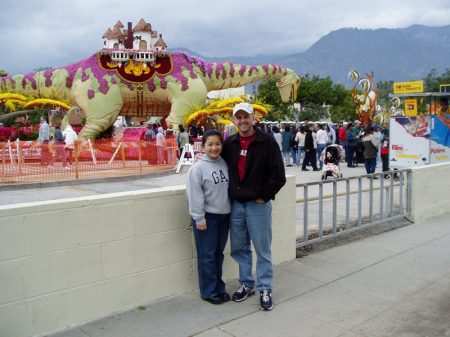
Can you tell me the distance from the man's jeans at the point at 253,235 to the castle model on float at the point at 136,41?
1499cm

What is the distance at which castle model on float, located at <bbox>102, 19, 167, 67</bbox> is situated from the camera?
1773 cm

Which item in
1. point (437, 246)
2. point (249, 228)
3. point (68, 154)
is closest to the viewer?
point (249, 228)

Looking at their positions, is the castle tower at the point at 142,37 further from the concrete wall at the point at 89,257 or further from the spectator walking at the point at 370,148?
the concrete wall at the point at 89,257

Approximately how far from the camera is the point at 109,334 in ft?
11.1

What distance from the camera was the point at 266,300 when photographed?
3.88m

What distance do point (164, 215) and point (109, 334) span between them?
1144 mm

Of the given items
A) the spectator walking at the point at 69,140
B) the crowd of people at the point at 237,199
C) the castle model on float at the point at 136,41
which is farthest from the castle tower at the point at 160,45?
the crowd of people at the point at 237,199

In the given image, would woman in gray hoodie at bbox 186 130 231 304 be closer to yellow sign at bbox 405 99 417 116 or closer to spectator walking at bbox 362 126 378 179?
spectator walking at bbox 362 126 378 179

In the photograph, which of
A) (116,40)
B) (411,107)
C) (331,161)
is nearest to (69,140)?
(116,40)

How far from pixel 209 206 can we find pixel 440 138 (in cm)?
892

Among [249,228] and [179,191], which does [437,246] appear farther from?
[179,191]

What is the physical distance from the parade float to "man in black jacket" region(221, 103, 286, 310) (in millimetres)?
14334

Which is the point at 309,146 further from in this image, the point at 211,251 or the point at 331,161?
the point at 211,251

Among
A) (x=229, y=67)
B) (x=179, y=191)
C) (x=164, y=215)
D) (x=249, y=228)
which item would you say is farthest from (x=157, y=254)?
(x=229, y=67)
